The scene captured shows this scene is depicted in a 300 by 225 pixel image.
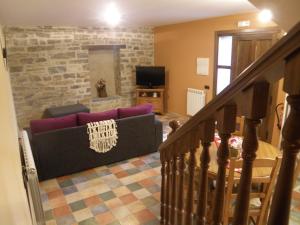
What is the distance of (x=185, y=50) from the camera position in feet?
19.1

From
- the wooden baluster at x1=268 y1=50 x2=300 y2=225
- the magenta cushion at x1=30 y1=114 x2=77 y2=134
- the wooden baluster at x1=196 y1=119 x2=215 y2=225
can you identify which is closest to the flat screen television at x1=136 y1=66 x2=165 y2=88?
the magenta cushion at x1=30 y1=114 x2=77 y2=134

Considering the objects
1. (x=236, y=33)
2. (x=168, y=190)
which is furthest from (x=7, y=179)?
(x=236, y=33)

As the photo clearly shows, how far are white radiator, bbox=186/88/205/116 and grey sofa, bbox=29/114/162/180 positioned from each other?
168 cm

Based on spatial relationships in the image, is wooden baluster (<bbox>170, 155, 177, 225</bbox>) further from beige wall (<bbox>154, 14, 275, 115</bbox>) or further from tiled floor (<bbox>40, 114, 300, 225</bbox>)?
beige wall (<bbox>154, 14, 275, 115</bbox>)

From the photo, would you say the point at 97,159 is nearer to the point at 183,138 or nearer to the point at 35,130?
the point at 35,130

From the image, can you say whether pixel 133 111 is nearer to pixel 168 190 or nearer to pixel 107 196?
pixel 107 196

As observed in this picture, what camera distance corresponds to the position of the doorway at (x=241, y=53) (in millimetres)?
4025

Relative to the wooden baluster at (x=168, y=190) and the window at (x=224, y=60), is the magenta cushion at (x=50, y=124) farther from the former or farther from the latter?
the window at (x=224, y=60)

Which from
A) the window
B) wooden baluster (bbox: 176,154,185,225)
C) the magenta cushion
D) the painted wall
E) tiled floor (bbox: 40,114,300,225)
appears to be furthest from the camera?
the window

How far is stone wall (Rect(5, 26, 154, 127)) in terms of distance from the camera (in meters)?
5.24

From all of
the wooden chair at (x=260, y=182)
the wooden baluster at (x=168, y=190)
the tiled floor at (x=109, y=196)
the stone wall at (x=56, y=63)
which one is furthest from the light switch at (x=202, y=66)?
the wooden baluster at (x=168, y=190)

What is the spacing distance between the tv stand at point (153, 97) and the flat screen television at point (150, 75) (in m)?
0.17

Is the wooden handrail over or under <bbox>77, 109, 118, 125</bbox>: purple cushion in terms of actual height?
over

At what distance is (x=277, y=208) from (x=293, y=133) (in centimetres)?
20
